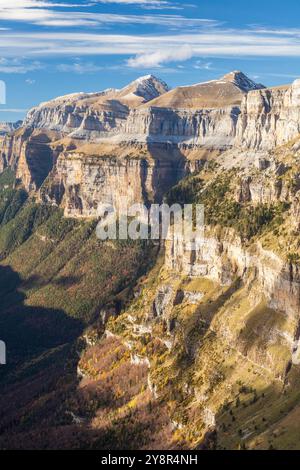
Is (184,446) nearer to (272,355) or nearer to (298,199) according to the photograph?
(272,355)

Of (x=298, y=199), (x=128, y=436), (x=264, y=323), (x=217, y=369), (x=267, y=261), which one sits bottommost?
(x=128, y=436)

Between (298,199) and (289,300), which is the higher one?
(298,199)

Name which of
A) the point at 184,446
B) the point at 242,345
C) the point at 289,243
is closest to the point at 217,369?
the point at 242,345

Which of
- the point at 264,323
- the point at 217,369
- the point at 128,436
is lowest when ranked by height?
the point at 128,436

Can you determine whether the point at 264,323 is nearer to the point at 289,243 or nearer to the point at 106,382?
the point at 289,243

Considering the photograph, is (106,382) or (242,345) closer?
(242,345)

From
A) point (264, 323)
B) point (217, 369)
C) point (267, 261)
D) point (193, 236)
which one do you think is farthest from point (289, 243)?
point (193, 236)
